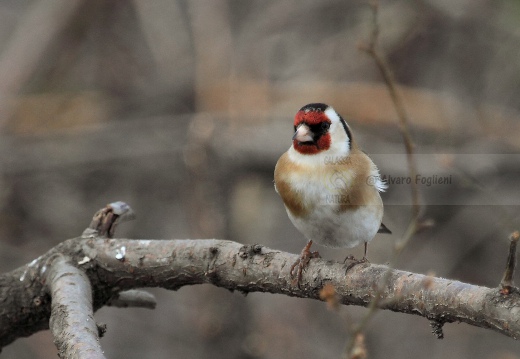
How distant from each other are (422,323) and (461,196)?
1279 millimetres

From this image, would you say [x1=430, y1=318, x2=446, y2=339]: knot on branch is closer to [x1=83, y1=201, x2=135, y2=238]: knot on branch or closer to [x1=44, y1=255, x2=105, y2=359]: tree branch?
[x1=44, y1=255, x2=105, y2=359]: tree branch

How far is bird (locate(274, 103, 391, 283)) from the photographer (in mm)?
3234

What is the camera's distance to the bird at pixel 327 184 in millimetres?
3234

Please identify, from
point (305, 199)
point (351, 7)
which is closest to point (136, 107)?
point (351, 7)

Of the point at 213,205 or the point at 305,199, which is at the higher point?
the point at 213,205

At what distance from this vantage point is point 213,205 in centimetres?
610

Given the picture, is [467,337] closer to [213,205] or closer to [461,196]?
[461,196]

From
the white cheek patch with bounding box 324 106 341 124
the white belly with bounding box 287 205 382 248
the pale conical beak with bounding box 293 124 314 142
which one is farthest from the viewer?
the white cheek patch with bounding box 324 106 341 124

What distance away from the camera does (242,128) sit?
6.84 meters

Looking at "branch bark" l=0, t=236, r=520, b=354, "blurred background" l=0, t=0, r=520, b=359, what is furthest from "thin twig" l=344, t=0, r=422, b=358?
"blurred background" l=0, t=0, r=520, b=359

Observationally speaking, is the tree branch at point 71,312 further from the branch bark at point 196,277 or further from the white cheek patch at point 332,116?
the white cheek patch at point 332,116

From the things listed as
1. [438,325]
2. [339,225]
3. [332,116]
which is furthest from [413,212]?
[332,116]

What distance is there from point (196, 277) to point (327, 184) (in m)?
0.72

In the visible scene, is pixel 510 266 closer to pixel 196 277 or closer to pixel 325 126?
pixel 196 277
